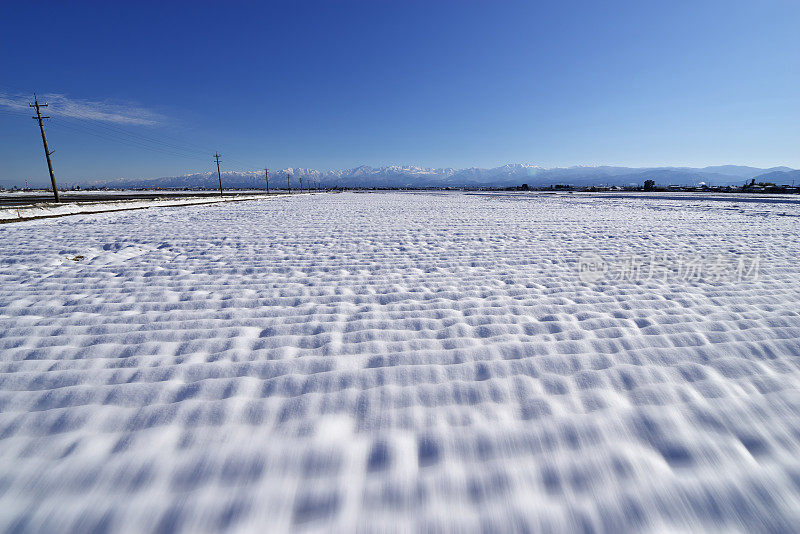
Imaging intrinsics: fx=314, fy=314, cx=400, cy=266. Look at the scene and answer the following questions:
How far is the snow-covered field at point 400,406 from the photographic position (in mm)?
1629

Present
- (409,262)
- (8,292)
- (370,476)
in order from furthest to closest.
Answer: (409,262)
(8,292)
(370,476)

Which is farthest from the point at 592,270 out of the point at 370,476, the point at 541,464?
the point at 370,476

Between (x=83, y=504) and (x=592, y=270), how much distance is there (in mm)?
6705

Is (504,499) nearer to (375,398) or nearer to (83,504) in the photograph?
(375,398)

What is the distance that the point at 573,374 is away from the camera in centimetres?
264

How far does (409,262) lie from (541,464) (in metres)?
4.77

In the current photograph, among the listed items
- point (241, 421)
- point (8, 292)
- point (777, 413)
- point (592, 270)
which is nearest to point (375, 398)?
point (241, 421)

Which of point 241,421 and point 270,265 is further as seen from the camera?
point 270,265

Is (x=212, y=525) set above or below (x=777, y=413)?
below

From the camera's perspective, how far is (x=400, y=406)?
232cm

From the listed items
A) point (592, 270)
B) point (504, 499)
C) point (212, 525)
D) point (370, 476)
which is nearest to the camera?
point (212, 525)

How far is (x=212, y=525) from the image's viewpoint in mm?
1551

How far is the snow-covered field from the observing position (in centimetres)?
163

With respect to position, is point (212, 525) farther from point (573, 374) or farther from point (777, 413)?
point (777, 413)
